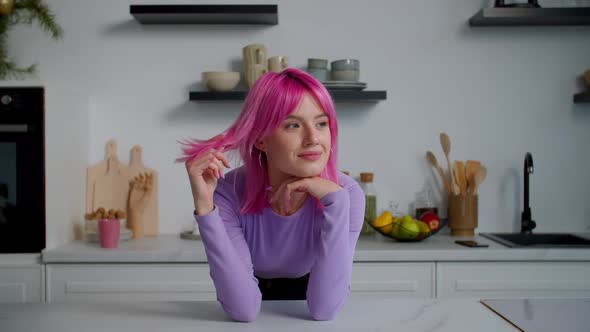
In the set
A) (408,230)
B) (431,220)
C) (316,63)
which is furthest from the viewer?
(316,63)

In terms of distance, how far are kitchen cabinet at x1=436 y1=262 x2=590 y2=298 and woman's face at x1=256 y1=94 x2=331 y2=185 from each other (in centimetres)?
128

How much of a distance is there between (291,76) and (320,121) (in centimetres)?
12

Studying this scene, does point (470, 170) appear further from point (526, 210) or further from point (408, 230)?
point (408, 230)

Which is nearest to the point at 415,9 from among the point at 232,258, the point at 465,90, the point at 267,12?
the point at 465,90

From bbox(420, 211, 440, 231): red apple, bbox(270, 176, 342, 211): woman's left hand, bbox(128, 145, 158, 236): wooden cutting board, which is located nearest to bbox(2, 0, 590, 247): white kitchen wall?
bbox(128, 145, 158, 236): wooden cutting board

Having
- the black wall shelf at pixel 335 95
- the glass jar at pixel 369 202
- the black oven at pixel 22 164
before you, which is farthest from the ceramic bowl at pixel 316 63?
the black oven at pixel 22 164

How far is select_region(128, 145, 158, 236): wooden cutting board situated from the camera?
9.64 feet

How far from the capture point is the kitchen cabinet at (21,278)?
2443 millimetres

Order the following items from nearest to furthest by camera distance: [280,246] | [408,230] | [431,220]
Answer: [280,246], [408,230], [431,220]

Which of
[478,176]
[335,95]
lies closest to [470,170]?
[478,176]

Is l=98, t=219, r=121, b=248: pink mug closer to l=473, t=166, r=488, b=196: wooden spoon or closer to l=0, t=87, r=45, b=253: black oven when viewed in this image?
l=0, t=87, r=45, b=253: black oven

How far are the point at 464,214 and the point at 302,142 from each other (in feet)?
5.51

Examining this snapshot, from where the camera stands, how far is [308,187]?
54.6 inches

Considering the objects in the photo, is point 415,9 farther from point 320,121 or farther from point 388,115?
point 320,121
